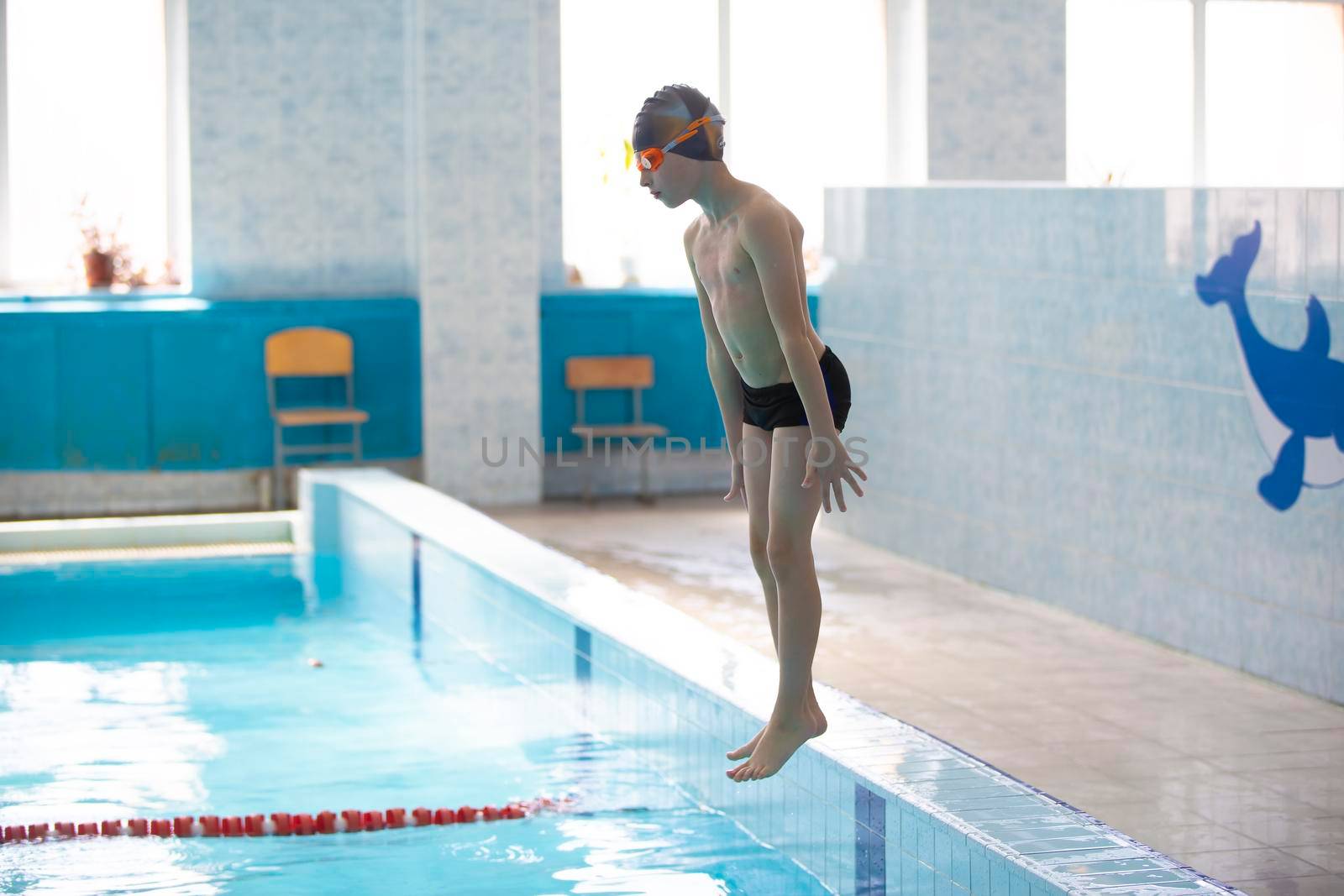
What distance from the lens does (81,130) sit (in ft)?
35.6

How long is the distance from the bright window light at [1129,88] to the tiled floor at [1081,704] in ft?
18.0

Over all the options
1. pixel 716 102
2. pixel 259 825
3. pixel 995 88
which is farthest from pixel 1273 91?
pixel 259 825

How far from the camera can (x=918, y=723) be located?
17.6 ft

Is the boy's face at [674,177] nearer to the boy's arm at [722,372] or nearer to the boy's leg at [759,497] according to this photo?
the boy's arm at [722,372]

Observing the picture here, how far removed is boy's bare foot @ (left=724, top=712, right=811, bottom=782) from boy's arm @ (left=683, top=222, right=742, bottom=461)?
58cm

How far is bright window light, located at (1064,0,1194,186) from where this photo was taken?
1273 cm

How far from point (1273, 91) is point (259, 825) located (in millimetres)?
10794

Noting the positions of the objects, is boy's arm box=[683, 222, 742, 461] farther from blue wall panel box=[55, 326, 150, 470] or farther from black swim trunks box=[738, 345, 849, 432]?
blue wall panel box=[55, 326, 150, 470]

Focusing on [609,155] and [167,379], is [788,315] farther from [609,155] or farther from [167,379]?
[609,155]

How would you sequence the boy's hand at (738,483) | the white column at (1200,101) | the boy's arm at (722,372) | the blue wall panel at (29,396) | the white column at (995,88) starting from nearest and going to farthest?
1. the boy's arm at (722,372)
2. the boy's hand at (738,483)
3. the blue wall panel at (29,396)
4. the white column at (995,88)
5. the white column at (1200,101)

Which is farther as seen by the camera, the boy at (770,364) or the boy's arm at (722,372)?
the boy's arm at (722,372)

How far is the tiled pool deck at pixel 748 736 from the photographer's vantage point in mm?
3424

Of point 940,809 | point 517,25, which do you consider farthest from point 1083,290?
point 517,25

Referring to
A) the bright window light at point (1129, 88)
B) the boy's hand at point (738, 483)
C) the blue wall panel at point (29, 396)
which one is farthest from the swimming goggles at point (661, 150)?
the bright window light at point (1129, 88)
